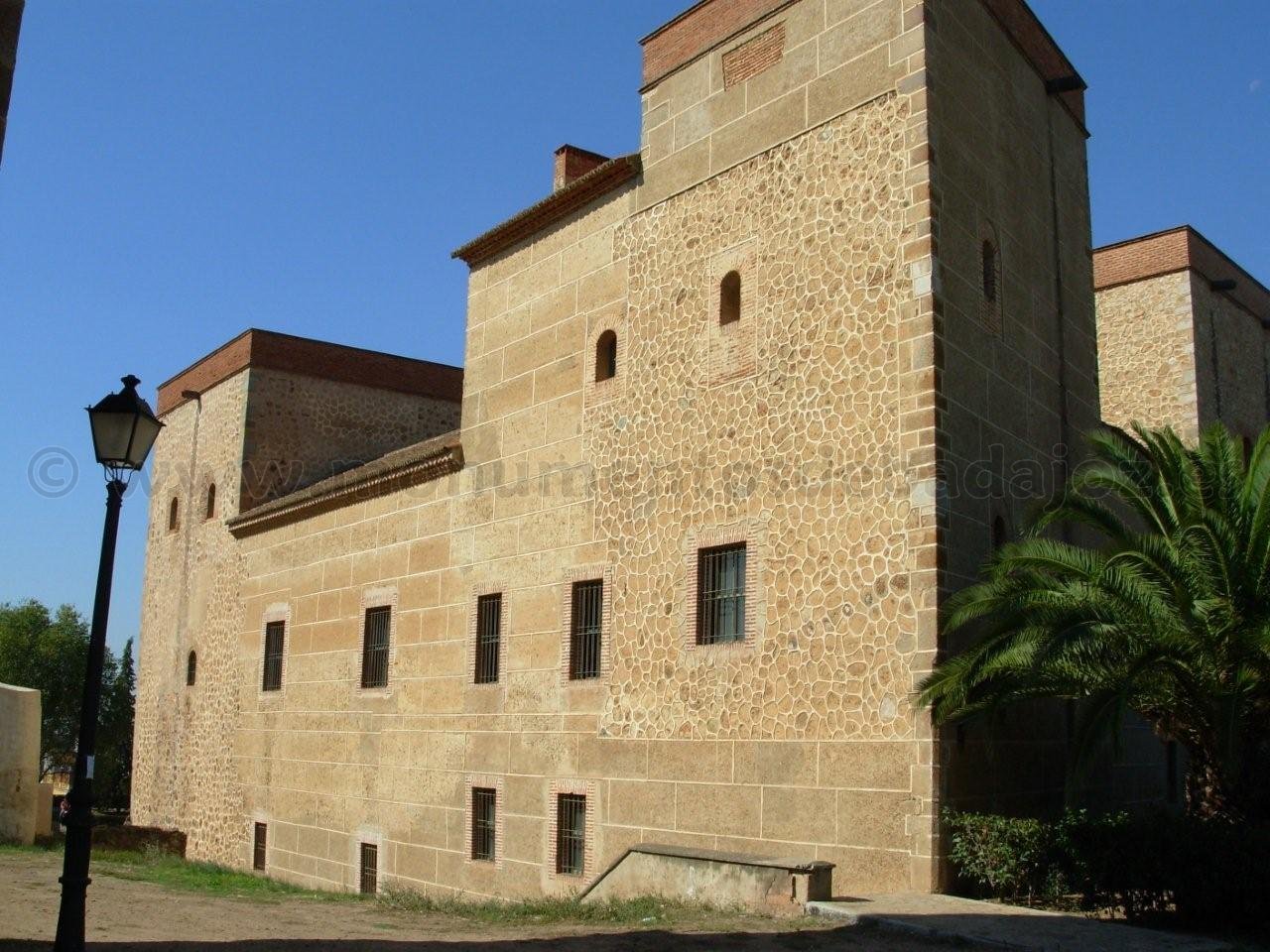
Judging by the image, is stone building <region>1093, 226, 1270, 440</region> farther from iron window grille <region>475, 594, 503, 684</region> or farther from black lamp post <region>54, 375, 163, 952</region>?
black lamp post <region>54, 375, 163, 952</region>

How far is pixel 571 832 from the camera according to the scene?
14352mm

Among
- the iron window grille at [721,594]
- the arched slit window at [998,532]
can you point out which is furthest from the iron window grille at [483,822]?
the arched slit window at [998,532]

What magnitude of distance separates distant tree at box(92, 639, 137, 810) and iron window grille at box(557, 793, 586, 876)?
28981mm

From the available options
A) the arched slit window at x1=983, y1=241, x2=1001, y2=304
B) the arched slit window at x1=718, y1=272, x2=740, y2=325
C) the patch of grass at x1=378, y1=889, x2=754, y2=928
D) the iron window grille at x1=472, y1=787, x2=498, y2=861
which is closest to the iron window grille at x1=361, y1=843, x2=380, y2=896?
the iron window grille at x1=472, y1=787, x2=498, y2=861

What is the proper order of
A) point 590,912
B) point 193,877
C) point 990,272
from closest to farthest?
point 590,912 → point 990,272 → point 193,877

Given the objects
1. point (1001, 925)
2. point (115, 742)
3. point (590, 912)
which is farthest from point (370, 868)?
point (115, 742)

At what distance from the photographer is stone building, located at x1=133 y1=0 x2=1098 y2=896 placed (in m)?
11.5

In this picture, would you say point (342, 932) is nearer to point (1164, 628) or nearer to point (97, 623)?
point (97, 623)

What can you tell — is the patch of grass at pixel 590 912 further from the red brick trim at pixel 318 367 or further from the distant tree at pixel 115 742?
the distant tree at pixel 115 742

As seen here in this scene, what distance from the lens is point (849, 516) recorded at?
11.6 metres

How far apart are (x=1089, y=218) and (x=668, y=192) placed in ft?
17.9

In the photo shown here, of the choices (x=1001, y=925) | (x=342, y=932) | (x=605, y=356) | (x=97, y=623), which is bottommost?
(x=342, y=932)

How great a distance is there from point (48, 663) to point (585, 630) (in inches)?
1403

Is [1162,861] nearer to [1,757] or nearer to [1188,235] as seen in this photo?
[1188,235]
